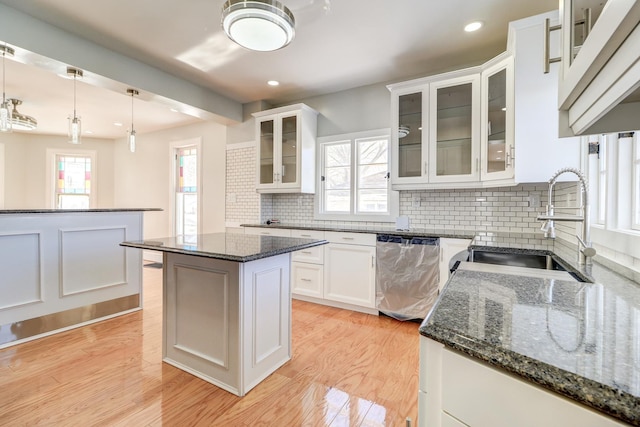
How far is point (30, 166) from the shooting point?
237 inches

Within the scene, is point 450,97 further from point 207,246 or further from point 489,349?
point 489,349

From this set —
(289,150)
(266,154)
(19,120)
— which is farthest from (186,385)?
(19,120)

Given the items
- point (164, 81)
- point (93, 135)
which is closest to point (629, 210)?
point (164, 81)

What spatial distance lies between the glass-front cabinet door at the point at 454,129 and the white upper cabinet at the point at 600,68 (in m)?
2.09

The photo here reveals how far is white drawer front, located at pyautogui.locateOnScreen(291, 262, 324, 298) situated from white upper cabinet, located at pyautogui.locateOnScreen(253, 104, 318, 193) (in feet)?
3.23

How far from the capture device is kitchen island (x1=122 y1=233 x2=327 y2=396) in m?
1.80

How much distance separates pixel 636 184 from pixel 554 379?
1421mm

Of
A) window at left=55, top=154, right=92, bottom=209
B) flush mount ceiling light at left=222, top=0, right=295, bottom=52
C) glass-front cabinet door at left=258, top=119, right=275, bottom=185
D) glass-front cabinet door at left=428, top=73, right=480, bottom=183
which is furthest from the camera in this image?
window at left=55, top=154, right=92, bottom=209

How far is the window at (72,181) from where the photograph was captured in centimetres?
626

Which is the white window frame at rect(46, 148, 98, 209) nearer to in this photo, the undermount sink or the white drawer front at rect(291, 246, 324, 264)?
the white drawer front at rect(291, 246, 324, 264)

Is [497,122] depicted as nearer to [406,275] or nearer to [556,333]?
[406,275]

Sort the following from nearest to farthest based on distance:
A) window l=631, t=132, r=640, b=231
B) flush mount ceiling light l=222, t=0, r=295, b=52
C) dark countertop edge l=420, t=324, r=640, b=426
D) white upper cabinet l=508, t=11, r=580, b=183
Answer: dark countertop edge l=420, t=324, r=640, b=426 → window l=631, t=132, r=640, b=231 → flush mount ceiling light l=222, t=0, r=295, b=52 → white upper cabinet l=508, t=11, r=580, b=183

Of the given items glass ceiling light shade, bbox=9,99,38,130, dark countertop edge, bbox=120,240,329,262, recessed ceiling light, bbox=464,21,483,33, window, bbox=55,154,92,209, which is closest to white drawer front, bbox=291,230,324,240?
dark countertop edge, bbox=120,240,329,262

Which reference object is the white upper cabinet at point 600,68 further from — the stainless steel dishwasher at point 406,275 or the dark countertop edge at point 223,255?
the stainless steel dishwasher at point 406,275
